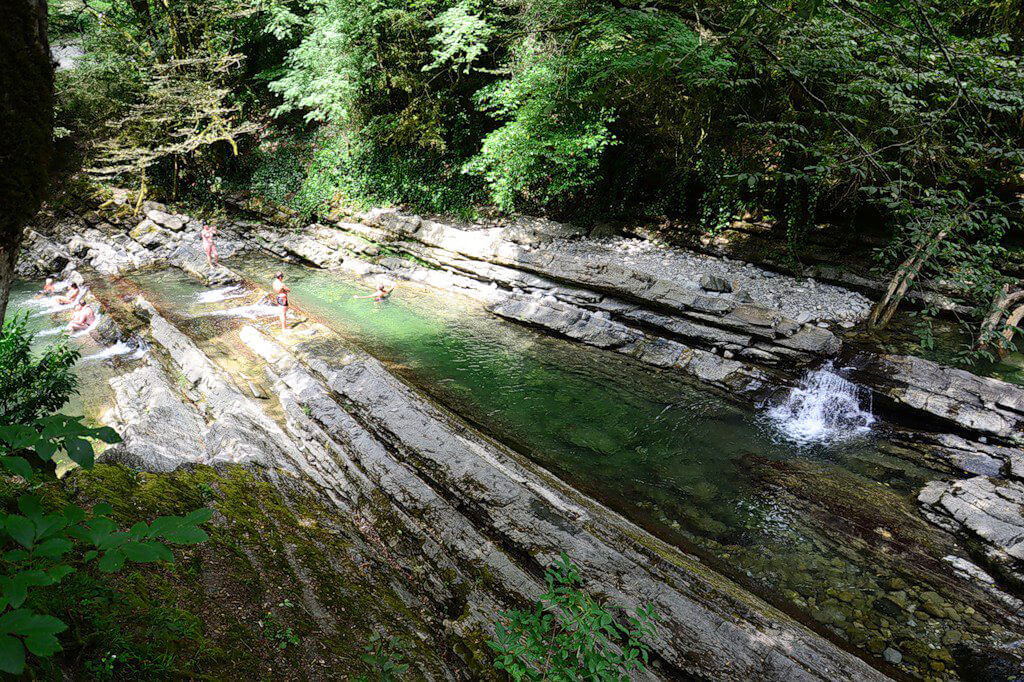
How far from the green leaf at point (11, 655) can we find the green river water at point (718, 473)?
5874 mm

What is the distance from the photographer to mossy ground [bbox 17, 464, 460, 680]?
197 centimetres

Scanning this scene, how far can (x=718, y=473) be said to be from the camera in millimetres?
7086

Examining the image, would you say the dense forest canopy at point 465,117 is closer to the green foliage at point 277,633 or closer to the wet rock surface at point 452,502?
the wet rock surface at point 452,502

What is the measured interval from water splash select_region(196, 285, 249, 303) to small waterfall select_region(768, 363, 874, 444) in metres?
13.2

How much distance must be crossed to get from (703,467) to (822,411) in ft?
9.91

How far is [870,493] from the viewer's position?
675 centimetres

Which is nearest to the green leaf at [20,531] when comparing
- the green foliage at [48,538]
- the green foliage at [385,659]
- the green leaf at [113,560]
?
the green foliage at [48,538]

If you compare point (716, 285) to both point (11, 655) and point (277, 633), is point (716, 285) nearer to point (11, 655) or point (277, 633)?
point (277, 633)

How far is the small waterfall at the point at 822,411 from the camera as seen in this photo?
8.06 metres

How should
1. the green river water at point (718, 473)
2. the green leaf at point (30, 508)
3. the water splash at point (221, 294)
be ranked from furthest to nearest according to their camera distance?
the water splash at point (221, 294) < the green river water at point (718, 473) < the green leaf at point (30, 508)

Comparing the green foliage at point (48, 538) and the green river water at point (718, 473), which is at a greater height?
the green foliage at point (48, 538)

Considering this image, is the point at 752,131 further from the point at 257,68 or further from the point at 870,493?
the point at 257,68

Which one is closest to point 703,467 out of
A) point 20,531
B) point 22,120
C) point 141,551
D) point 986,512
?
point 986,512

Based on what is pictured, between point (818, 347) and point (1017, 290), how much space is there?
152 inches
